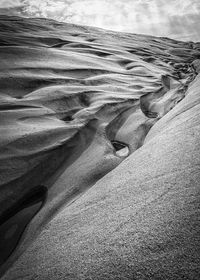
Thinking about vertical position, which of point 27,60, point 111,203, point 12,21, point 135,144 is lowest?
point 135,144

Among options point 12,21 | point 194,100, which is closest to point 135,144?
point 194,100

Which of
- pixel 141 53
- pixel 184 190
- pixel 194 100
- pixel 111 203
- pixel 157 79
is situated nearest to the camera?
pixel 184 190

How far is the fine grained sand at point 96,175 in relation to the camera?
0.76m

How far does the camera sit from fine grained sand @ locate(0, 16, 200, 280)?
0.76 m

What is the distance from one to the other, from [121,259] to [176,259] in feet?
0.62

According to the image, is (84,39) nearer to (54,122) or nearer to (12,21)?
(12,21)

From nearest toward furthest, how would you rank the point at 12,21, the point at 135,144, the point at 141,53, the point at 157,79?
the point at 135,144, the point at 157,79, the point at 12,21, the point at 141,53

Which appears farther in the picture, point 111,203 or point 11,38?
point 11,38

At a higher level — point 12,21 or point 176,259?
point 12,21

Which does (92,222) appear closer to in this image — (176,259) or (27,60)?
(176,259)

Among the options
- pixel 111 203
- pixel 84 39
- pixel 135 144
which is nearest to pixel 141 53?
pixel 84 39

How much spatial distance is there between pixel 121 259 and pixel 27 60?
9.42 ft

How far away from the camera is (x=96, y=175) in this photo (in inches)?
55.9

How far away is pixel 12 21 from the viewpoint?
485 centimetres
